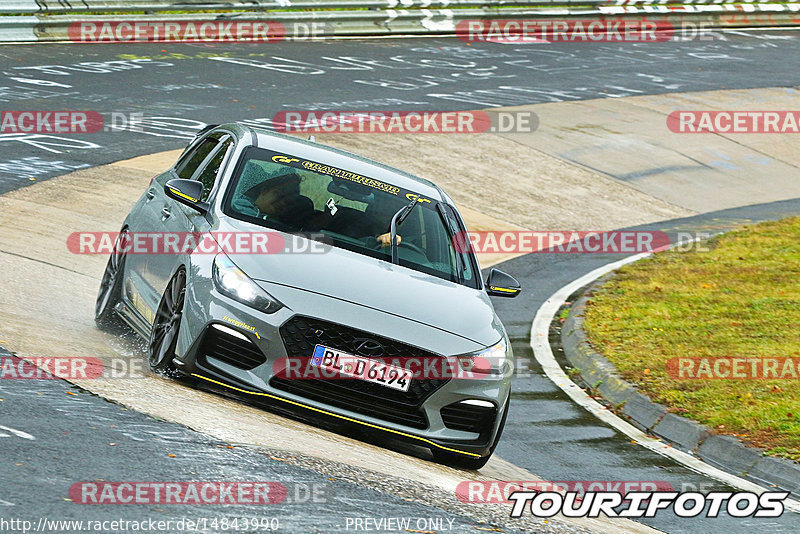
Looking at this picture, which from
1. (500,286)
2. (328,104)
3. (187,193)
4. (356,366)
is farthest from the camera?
(328,104)

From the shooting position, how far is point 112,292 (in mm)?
9250

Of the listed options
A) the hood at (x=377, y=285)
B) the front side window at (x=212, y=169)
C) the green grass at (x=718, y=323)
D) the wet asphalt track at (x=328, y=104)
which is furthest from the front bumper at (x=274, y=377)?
the green grass at (x=718, y=323)

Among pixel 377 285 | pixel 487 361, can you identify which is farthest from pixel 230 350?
pixel 487 361

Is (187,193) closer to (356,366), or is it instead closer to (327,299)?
(327,299)

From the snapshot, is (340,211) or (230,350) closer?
(230,350)

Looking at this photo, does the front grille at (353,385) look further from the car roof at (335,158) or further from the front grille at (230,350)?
the car roof at (335,158)

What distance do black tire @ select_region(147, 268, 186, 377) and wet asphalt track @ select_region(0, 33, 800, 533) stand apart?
767 mm

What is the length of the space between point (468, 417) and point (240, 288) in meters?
1.57

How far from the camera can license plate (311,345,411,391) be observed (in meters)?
6.91

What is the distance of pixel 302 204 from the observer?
8.18m

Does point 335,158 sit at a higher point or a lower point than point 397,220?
higher

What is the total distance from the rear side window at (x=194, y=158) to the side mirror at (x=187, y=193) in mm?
1077

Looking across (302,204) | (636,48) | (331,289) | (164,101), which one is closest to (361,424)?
(331,289)

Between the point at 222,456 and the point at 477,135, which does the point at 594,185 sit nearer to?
the point at 477,135
